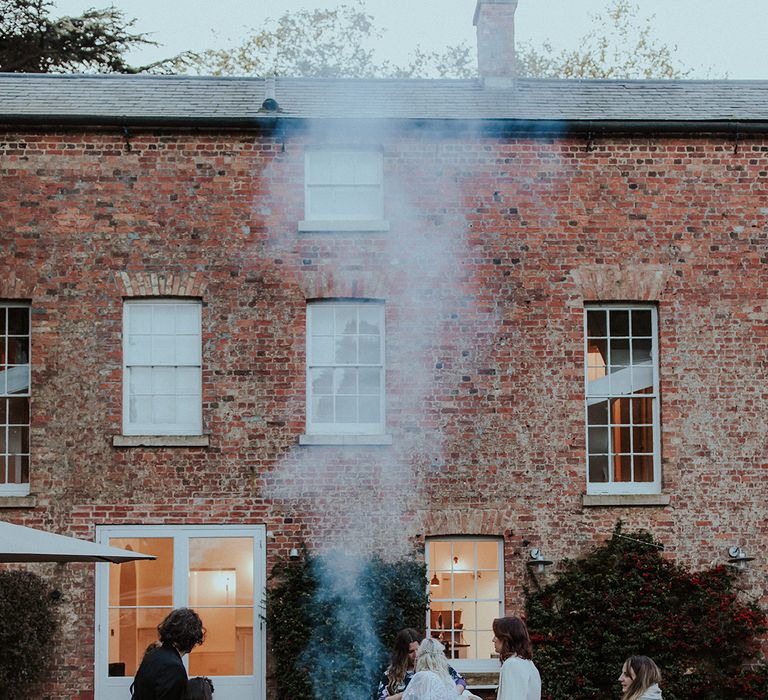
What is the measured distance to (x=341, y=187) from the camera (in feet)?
48.2

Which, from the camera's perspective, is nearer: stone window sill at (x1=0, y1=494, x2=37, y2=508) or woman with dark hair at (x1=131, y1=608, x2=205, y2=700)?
woman with dark hair at (x1=131, y1=608, x2=205, y2=700)

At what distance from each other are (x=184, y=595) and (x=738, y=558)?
6427mm

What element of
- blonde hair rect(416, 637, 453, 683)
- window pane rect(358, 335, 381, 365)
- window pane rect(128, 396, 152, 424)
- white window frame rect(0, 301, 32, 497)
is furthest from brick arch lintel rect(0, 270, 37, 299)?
blonde hair rect(416, 637, 453, 683)

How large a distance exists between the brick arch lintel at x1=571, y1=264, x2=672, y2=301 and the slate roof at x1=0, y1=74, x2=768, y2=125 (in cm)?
181

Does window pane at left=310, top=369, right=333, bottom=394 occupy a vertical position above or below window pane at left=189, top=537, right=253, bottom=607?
above

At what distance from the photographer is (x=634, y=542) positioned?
46.3 feet

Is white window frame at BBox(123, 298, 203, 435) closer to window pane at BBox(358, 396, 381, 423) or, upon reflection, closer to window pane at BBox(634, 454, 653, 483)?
window pane at BBox(358, 396, 381, 423)

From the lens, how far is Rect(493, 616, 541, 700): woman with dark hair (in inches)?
321

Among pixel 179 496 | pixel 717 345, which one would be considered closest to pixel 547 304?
pixel 717 345

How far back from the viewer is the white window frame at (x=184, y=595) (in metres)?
13.8

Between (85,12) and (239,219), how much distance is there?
1502 cm

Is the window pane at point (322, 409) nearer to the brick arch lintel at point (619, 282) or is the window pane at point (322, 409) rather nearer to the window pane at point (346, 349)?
the window pane at point (346, 349)

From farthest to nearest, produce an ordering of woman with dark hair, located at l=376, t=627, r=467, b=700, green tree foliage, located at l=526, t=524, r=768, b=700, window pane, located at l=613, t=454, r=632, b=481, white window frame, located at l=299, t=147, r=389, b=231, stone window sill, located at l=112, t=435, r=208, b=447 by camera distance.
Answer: window pane, located at l=613, t=454, r=632, b=481, white window frame, located at l=299, t=147, r=389, b=231, stone window sill, located at l=112, t=435, r=208, b=447, green tree foliage, located at l=526, t=524, r=768, b=700, woman with dark hair, located at l=376, t=627, r=467, b=700

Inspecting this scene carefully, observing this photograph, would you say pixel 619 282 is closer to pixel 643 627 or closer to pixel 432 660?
pixel 643 627
